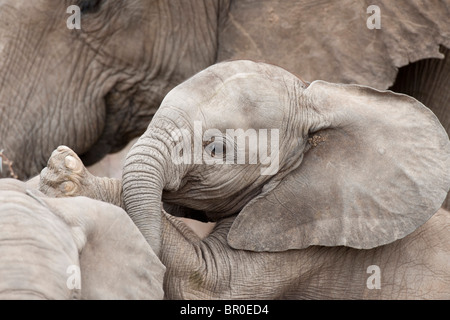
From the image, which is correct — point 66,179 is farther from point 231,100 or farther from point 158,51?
point 158,51

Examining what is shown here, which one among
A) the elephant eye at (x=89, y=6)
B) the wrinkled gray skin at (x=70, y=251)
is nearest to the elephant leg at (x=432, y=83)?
the elephant eye at (x=89, y=6)

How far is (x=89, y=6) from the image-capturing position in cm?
555

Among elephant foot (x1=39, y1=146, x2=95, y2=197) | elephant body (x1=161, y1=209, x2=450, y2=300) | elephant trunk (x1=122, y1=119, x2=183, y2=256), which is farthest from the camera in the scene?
elephant body (x1=161, y1=209, x2=450, y2=300)

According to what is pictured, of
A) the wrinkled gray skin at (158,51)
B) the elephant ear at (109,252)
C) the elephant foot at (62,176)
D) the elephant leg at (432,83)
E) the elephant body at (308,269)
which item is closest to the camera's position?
the elephant ear at (109,252)

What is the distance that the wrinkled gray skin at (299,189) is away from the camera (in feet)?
14.2

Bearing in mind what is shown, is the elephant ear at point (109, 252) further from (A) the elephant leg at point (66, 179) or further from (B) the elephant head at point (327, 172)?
(B) the elephant head at point (327, 172)

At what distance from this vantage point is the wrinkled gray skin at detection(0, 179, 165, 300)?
3439 millimetres

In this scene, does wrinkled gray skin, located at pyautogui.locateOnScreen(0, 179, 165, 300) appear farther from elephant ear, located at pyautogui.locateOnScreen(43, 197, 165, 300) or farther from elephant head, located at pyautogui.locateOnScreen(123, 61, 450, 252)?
elephant head, located at pyautogui.locateOnScreen(123, 61, 450, 252)

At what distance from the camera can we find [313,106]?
4449mm

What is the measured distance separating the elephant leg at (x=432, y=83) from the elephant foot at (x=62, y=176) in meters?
1.82

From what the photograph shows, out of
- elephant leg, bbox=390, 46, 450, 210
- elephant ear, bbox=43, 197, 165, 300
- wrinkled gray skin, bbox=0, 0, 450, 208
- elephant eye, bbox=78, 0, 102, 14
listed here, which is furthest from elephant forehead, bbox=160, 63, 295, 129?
elephant leg, bbox=390, 46, 450, 210

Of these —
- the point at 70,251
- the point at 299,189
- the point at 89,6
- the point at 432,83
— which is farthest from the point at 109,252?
the point at 432,83

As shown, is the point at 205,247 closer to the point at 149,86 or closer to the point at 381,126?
the point at 381,126
